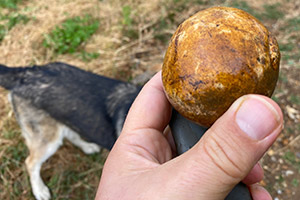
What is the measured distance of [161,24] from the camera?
5.20 m

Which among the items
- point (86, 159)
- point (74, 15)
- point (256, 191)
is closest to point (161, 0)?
point (74, 15)

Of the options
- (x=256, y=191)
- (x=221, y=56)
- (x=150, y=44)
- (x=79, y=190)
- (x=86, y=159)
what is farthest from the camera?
(x=150, y=44)

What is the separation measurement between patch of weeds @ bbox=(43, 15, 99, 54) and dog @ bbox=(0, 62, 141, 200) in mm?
1574

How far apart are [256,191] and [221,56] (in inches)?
41.0

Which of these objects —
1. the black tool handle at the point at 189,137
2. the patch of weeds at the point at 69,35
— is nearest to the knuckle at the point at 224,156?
the black tool handle at the point at 189,137

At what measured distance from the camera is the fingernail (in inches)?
41.5

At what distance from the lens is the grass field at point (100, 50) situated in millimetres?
3496

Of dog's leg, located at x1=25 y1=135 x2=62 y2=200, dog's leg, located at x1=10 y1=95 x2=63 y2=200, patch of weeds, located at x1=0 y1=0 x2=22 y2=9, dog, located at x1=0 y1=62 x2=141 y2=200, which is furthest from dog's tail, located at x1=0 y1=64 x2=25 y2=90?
patch of weeds, located at x1=0 y1=0 x2=22 y2=9

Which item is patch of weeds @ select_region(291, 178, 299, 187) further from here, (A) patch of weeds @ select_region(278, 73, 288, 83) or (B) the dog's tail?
(B) the dog's tail

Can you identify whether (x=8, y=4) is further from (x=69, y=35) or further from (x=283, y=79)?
(x=283, y=79)

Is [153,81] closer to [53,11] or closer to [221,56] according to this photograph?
[221,56]

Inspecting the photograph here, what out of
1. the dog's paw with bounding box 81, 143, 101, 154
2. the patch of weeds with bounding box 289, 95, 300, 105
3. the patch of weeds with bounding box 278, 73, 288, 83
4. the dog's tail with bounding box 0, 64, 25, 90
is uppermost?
the dog's tail with bounding box 0, 64, 25, 90

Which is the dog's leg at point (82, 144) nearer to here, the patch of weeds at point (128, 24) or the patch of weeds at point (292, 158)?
the patch of weeds at point (128, 24)

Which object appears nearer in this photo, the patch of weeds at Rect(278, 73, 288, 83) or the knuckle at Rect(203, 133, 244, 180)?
the knuckle at Rect(203, 133, 244, 180)
